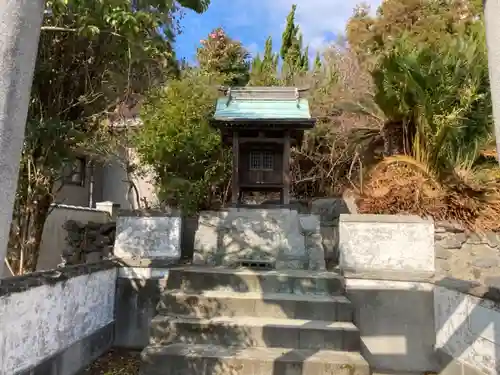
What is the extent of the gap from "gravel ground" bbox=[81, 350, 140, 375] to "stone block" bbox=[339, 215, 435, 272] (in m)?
3.17

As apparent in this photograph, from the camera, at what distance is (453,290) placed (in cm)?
446

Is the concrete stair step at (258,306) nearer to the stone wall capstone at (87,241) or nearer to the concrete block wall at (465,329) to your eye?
the concrete block wall at (465,329)

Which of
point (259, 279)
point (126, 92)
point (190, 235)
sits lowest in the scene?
point (259, 279)

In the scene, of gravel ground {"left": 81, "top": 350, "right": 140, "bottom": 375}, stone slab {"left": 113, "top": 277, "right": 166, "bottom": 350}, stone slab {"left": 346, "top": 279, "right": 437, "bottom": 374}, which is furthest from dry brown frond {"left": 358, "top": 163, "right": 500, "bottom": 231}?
gravel ground {"left": 81, "top": 350, "right": 140, "bottom": 375}

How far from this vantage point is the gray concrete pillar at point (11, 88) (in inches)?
65.3

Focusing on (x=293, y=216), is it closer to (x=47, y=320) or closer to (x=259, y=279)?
(x=259, y=279)

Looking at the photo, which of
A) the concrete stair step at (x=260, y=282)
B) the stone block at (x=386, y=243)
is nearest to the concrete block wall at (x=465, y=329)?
the stone block at (x=386, y=243)

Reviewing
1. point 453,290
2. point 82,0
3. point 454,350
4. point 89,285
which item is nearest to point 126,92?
point 82,0

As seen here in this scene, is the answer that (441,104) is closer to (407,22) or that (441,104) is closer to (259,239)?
(259,239)

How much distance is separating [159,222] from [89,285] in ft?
5.12

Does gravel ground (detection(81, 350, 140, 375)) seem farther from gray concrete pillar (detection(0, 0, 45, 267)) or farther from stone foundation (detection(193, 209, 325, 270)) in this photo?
gray concrete pillar (detection(0, 0, 45, 267))

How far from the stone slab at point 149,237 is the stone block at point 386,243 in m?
2.62

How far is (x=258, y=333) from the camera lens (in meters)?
4.38

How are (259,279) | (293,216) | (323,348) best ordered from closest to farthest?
(323,348), (259,279), (293,216)
